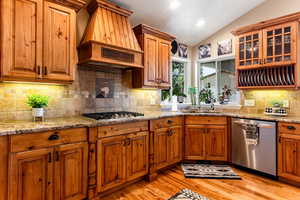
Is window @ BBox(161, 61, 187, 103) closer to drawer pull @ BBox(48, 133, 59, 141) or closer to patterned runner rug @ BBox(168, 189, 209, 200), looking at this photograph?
patterned runner rug @ BBox(168, 189, 209, 200)

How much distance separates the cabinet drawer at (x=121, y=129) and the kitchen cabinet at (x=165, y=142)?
0.64 ft

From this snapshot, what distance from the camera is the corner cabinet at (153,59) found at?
3051 millimetres

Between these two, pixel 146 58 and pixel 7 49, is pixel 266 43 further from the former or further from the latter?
pixel 7 49

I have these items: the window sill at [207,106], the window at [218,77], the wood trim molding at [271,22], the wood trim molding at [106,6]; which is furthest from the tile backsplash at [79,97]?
the wood trim molding at [271,22]

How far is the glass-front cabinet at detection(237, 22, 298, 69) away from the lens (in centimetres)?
282

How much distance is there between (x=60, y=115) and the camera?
2465 millimetres

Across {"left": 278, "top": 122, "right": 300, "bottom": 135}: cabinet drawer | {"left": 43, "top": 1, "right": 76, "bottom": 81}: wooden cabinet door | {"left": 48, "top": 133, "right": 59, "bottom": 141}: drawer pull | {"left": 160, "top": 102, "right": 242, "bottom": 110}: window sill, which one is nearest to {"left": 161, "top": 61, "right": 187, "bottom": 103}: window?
{"left": 160, "top": 102, "right": 242, "bottom": 110}: window sill

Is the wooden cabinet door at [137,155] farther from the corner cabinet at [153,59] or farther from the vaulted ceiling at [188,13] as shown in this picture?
the vaulted ceiling at [188,13]

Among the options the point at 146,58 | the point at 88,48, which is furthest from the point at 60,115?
the point at 146,58

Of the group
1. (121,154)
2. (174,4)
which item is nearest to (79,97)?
(121,154)

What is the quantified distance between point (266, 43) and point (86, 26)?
3037mm

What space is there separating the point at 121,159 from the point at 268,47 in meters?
3.09

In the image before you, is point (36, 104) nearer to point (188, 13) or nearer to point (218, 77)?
point (188, 13)

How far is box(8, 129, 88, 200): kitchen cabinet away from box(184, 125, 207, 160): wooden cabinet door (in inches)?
76.7
